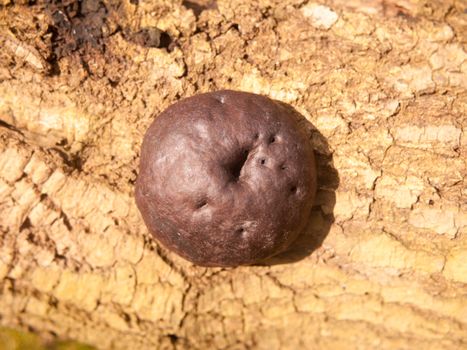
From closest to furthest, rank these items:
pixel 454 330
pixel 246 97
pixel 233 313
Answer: pixel 246 97 → pixel 454 330 → pixel 233 313

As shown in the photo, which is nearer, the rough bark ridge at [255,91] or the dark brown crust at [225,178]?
the dark brown crust at [225,178]

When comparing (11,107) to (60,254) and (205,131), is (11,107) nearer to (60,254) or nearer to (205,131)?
(60,254)

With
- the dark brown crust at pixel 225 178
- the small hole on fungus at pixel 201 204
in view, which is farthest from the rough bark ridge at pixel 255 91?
the small hole on fungus at pixel 201 204

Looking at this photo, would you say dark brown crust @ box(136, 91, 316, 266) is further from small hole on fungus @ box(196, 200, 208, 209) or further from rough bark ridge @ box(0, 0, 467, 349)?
rough bark ridge @ box(0, 0, 467, 349)

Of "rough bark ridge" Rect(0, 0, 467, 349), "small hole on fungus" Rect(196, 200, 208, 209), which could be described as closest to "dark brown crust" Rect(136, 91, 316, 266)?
"small hole on fungus" Rect(196, 200, 208, 209)

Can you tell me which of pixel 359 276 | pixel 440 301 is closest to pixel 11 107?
pixel 359 276

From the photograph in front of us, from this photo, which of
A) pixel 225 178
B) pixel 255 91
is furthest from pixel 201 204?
pixel 255 91

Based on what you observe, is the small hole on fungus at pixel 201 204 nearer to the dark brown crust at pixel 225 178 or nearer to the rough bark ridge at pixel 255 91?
the dark brown crust at pixel 225 178

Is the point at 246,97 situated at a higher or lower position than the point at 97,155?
higher
